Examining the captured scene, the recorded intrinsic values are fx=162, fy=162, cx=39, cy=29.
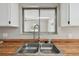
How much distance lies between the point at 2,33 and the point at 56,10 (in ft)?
4.37

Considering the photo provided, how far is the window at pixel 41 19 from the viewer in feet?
12.2

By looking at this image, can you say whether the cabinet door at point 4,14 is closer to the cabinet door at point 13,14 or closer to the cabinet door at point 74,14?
the cabinet door at point 13,14

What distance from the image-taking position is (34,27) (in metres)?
3.58

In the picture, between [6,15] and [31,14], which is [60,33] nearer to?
[31,14]

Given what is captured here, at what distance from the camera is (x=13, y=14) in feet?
11.3

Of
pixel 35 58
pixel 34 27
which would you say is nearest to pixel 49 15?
pixel 34 27

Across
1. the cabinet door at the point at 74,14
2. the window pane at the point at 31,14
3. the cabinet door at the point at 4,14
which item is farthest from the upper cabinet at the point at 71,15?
the cabinet door at the point at 4,14

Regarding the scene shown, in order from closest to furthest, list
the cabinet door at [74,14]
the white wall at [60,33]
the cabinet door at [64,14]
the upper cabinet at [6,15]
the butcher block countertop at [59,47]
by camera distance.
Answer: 1. the butcher block countertop at [59,47]
2. the upper cabinet at [6,15]
3. the cabinet door at [74,14]
4. the cabinet door at [64,14]
5. the white wall at [60,33]

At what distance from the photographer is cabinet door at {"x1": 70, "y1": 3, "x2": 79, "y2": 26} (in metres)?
3.34

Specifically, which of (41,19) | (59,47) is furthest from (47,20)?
(59,47)

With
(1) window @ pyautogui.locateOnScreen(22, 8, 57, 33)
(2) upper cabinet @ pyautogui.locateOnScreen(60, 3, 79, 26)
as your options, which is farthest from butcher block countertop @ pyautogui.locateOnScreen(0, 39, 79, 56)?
(2) upper cabinet @ pyautogui.locateOnScreen(60, 3, 79, 26)

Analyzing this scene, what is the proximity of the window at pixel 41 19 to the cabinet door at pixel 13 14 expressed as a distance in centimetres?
21

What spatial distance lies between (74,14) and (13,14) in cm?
129

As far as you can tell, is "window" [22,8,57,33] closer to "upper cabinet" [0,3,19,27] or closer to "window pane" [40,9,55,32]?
"window pane" [40,9,55,32]
